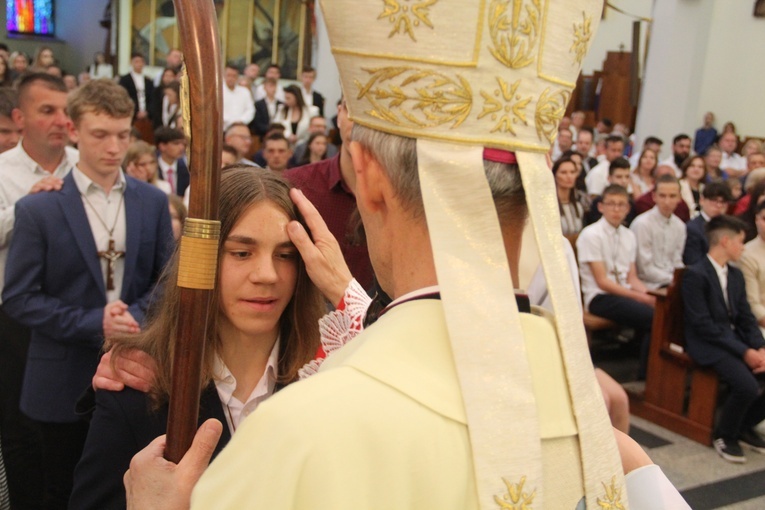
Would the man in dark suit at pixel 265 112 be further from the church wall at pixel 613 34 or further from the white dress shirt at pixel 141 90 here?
the church wall at pixel 613 34

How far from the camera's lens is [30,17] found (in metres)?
20.5

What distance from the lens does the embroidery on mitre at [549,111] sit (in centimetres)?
108

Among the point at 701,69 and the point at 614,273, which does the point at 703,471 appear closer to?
the point at 614,273

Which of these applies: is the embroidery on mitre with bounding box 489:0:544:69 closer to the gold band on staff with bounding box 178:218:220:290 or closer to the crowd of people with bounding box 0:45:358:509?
the gold band on staff with bounding box 178:218:220:290

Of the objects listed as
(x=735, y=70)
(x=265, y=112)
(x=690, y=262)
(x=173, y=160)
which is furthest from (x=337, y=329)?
(x=735, y=70)

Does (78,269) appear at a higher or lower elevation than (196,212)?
lower

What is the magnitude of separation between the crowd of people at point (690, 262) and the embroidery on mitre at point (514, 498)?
4.60 m

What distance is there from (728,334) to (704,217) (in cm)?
246

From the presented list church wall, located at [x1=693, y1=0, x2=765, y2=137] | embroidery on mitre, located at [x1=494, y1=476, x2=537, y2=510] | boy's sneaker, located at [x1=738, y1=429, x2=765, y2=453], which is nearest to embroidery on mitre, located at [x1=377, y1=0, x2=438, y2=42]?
embroidery on mitre, located at [x1=494, y1=476, x2=537, y2=510]

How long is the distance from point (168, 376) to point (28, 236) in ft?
4.30

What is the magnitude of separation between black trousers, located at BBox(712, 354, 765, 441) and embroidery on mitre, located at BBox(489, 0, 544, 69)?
15.2ft

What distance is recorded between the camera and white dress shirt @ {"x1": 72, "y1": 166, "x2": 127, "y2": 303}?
112 inches

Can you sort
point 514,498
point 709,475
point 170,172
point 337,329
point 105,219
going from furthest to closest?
point 170,172, point 709,475, point 105,219, point 337,329, point 514,498

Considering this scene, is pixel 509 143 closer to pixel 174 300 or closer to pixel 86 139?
pixel 174 300
